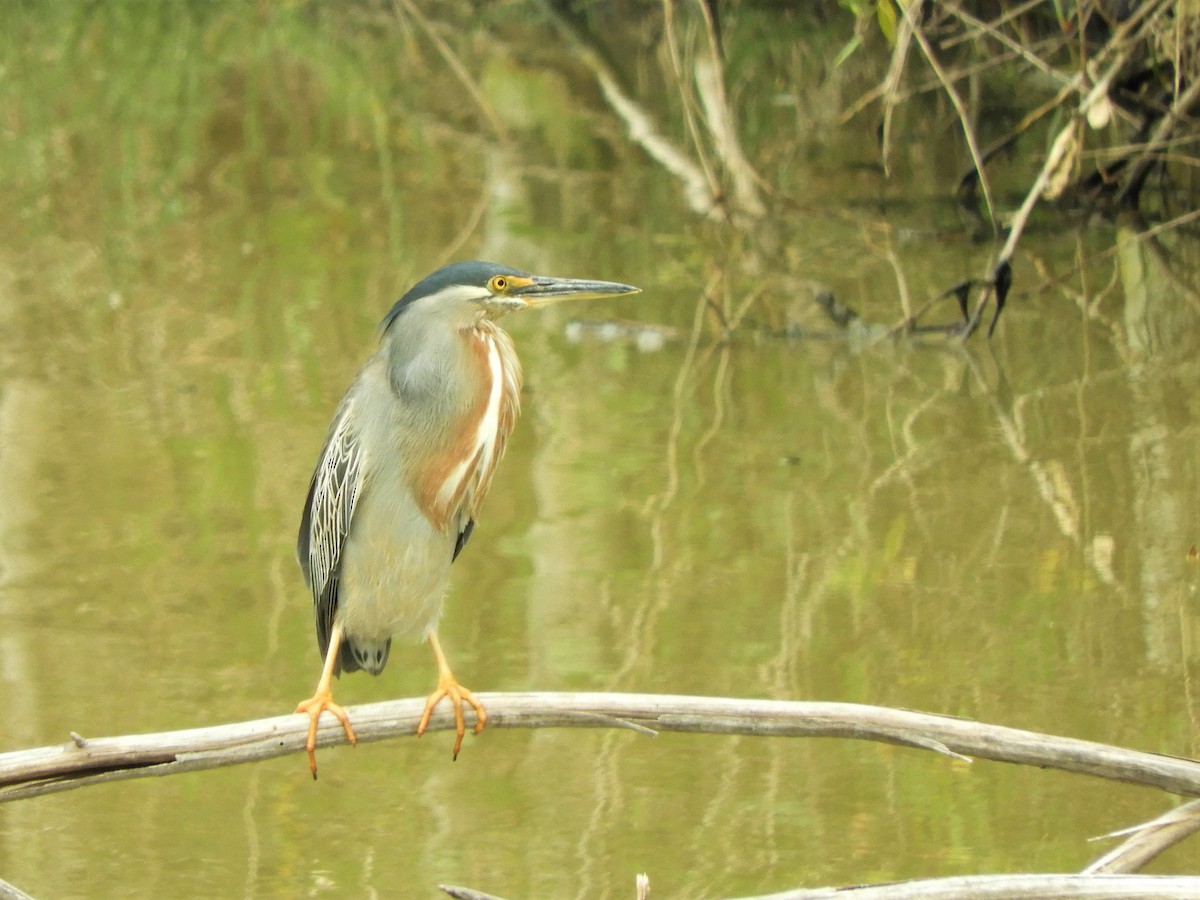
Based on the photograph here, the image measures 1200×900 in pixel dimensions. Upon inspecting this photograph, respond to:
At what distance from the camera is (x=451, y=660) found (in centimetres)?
428

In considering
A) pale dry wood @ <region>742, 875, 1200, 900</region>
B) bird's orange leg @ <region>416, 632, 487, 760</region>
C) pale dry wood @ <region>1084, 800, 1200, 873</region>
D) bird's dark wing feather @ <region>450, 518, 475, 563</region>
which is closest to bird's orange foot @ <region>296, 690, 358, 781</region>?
bird's orange leg @ <region>416, 632, 487, 760</region>

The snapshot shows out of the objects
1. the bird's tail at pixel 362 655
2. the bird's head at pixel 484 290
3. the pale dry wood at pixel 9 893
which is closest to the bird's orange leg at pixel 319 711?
the bird's tail at pixel 362 655

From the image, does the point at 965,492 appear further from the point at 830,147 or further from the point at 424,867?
the point at 830,147

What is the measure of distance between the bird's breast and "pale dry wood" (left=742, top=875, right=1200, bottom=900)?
46.7 inches

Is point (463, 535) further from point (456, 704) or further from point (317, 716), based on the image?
point (317, 716)

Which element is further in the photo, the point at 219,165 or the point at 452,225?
the point at 219,165

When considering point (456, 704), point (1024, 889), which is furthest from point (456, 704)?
point (1024, 889)

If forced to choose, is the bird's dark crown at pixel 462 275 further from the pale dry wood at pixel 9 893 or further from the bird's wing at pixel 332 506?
the pale dry wood at pixel 9 893

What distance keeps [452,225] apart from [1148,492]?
13.6 feet

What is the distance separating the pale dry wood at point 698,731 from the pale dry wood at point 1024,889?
262mm

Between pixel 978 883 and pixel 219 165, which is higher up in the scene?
pixel 219 165

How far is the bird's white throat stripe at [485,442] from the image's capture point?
3119 mm

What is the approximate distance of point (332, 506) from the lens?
327cm

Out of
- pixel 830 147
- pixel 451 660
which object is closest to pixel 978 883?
pixel 451 660
